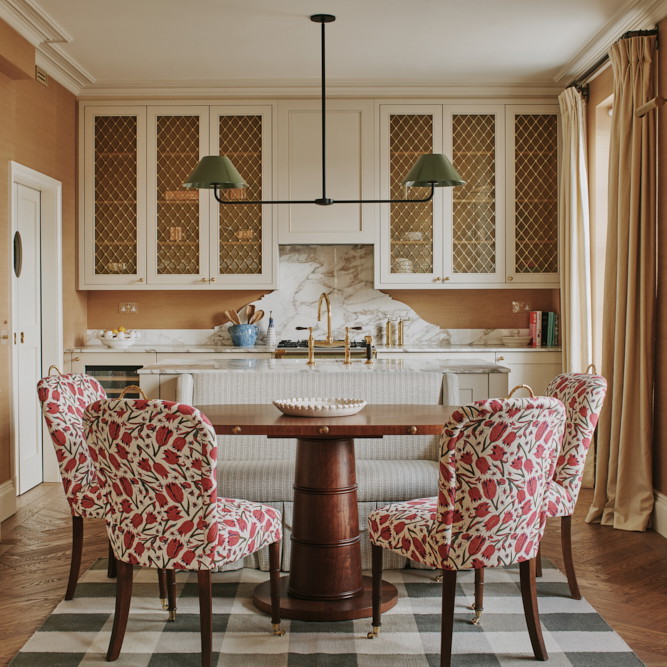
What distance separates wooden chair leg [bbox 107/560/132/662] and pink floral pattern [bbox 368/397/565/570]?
95 centimetres

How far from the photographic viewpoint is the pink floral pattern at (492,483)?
229 centimetres

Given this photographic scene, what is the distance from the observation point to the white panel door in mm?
4902

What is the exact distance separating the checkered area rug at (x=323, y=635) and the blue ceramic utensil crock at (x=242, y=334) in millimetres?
2667

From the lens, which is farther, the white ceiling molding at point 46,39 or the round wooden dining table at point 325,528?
the white ceiling molding at point 46,39

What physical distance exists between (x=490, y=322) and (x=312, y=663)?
391 centimetres

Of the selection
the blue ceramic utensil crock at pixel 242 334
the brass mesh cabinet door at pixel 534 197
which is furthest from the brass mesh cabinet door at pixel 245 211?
the brass mesh cabinet door at pixel 534 197

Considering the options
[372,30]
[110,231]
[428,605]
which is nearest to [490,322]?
[372,30]

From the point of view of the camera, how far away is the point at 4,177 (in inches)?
168

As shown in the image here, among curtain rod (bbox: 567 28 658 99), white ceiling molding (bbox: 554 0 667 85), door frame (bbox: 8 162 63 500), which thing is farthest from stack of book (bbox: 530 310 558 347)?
door frame (bbox: 8 162 63 500)

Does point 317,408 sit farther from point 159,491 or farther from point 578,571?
point 578,571

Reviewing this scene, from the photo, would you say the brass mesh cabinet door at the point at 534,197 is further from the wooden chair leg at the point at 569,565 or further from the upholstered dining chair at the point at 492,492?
the upholstered dining chair at the point at 492,492

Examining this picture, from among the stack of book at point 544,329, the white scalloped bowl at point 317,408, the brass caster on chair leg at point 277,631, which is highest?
the stack of book at point 544,329

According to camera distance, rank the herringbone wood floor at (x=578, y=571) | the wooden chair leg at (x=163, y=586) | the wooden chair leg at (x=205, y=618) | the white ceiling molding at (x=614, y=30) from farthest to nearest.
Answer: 1. the white ceiling molding at (x=614, y=30)
2. the wooden chair leg at (x=163, y=586)
3. the herringbone wood floor at (x=578, y=571)
4. the wooden chair leg at (x=205, y=618)

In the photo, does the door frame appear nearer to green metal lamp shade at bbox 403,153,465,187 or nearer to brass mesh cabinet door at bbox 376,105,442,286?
brass mesh cabinet door at bbox 376,105,442,286
